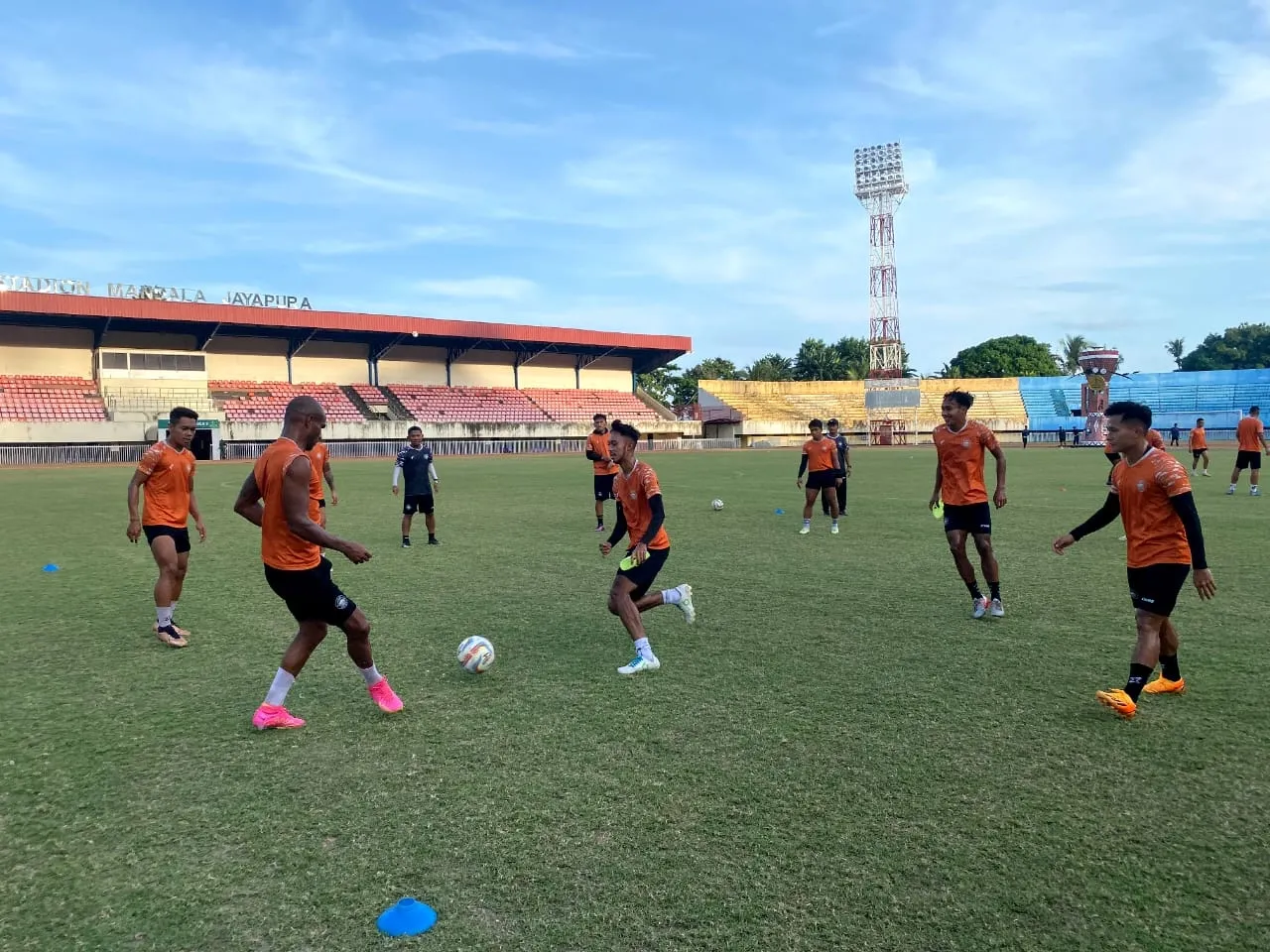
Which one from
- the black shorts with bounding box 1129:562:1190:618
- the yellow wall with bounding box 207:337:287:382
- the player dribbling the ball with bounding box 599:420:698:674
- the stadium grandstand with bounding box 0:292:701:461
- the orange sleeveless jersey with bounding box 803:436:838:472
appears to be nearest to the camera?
the black shorts with bounding box 1129:562:1190:618

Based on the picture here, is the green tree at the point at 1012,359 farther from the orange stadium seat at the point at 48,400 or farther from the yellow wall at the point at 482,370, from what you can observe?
the orange stadium seat at the point at 48,400

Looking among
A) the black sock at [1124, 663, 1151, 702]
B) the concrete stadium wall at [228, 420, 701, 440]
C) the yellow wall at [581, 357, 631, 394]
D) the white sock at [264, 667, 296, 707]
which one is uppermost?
the yellow wall at [581, 357, 631, 394]

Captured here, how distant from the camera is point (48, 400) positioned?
44.1 meters

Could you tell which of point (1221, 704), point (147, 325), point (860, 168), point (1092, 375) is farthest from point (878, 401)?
point (1221, 704)

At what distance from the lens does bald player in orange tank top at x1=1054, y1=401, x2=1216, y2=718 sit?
202 inches

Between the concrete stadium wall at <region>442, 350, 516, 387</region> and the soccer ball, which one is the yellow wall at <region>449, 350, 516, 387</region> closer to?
the concrete stadium wall at <region>442, 350, 516, 387</region>

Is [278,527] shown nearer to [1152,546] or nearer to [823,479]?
[1152,546]

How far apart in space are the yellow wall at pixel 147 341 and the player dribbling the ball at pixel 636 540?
50982 millimetres

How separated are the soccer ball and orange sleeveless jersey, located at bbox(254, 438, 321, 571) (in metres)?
1.44

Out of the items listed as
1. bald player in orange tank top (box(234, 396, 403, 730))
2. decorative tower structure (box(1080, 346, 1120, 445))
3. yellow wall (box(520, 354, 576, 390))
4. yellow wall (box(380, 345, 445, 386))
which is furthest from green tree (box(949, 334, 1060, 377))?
bald player in orange tank top (box(234, 396, 403, 730))

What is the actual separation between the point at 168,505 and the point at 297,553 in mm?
3390

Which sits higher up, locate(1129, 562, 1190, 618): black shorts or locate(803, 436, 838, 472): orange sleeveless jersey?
locate(803, 436, 838, 472): orange sleeveless jersey

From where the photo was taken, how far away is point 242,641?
24.0ft

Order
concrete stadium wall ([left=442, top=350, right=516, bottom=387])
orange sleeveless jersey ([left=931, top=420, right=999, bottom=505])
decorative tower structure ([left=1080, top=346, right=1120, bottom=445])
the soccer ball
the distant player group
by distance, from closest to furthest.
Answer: the distant player group, the soccer ball, orange sleeveless jersey ([left=931, top=420, right=999, bottom=505]), concrete stadium wall ([left=442, top=350, right=516, bottom=387]), decorative tower structure ([left=1080, top=346, right=1120, bottom=445])
